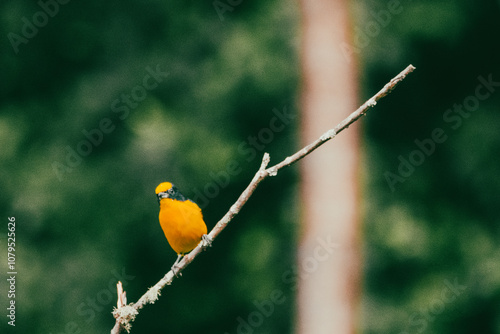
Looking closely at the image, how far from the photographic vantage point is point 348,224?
230 inches

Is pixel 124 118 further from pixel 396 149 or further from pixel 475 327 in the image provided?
pixel 475 327

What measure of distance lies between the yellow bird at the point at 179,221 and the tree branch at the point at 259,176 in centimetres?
69

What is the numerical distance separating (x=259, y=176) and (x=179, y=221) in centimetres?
121

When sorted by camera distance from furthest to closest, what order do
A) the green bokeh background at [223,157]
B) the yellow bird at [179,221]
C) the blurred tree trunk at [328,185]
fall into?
the green bokeh background at [223,157] < the blurred tree trunk at [328,185] < the yellow bird at [179,221]

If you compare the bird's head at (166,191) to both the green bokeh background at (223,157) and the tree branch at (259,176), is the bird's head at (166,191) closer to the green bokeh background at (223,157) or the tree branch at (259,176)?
the tree branch at (259,176)

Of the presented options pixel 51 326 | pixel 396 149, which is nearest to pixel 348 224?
pixel 396 149

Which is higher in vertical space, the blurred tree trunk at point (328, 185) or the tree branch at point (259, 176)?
the blurred tree trunk at point (328, 185)

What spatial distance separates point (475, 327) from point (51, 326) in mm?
4904

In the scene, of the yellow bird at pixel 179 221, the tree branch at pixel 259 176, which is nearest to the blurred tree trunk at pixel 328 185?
the yellow bird at pixel 179 221

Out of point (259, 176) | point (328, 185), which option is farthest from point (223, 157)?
point (259, 176)

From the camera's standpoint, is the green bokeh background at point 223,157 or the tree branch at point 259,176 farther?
the green bokeh background at point 223,157

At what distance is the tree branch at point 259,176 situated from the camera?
6.09ft

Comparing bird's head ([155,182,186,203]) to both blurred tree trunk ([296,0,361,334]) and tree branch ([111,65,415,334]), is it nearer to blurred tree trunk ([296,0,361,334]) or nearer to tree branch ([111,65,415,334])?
tree branch ([111,65,415,334])

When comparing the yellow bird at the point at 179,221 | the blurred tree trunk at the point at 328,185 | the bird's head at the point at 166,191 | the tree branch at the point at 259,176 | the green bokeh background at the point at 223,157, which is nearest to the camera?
the tree branch at the point at 259,176
